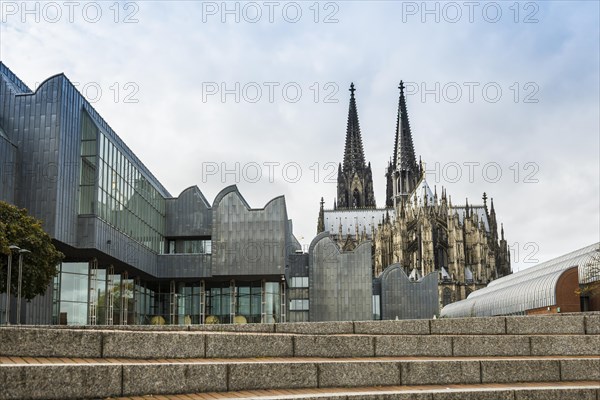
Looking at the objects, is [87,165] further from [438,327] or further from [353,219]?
[353,219]

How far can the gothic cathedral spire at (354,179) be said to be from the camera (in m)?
171

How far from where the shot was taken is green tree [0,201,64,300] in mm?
32906

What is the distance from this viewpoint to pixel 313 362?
13.3m

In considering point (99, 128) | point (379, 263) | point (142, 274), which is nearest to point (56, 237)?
point (99, 128)

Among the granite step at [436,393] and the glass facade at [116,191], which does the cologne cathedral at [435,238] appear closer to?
the glass facade at [116,191]

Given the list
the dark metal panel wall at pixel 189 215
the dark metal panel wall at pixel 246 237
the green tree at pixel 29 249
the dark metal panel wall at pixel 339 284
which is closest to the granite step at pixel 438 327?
the green tree at pixel 29 249

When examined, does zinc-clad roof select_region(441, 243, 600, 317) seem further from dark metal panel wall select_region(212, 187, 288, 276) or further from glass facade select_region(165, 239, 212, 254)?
glass facade select_region(165, 239, 212, 254)

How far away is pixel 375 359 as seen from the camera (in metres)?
14.7

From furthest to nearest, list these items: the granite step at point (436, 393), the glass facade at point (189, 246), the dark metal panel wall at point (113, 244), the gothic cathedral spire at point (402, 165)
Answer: the gothic cathedral spire at point (402, 165) < the glass facade at point (189, 246) < the dark metal panel wall at point (113, 244) < the granite step at point (436, 393)

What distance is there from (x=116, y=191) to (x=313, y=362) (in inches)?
1468

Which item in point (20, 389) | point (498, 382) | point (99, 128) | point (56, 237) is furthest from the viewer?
point (99, 128)

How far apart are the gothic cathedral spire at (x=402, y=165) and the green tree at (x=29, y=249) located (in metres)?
131

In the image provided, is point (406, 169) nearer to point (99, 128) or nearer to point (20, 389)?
point (99, 128)

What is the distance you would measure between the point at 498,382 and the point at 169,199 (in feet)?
169
